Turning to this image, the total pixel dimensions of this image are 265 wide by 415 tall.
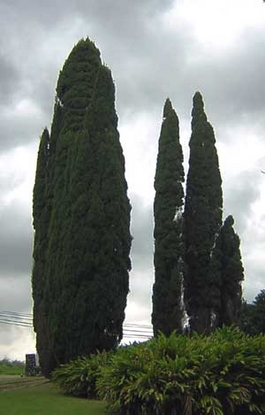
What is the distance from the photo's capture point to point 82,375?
15.3 m

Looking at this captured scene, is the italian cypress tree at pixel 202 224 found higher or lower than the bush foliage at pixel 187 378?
higher

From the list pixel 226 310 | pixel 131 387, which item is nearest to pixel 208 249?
pixel 226 310

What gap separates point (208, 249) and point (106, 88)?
777cm

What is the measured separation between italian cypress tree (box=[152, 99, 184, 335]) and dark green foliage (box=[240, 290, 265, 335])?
9.03 feet

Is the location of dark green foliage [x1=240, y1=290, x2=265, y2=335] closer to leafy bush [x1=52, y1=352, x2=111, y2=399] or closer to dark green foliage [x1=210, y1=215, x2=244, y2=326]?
dark green foliage [x1=210, y1=215, x2=244, y2=326]

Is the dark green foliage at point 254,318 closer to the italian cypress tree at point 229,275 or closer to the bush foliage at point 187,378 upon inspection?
the italian cypress tree at point 229,275

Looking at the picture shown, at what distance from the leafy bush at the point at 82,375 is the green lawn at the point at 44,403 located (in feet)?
0.94

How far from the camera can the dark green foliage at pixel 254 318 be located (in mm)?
23766

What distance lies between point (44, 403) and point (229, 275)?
10809mm

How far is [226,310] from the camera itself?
2400 centimetres

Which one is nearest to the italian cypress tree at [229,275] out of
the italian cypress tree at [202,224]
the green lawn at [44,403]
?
the italian cypress tree at [202,224]

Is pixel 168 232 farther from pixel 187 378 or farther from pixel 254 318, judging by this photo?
pixel 187 378

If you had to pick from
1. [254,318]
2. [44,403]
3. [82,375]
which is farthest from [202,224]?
[44,403]

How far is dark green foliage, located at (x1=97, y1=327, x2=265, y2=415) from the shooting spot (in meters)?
12.5
